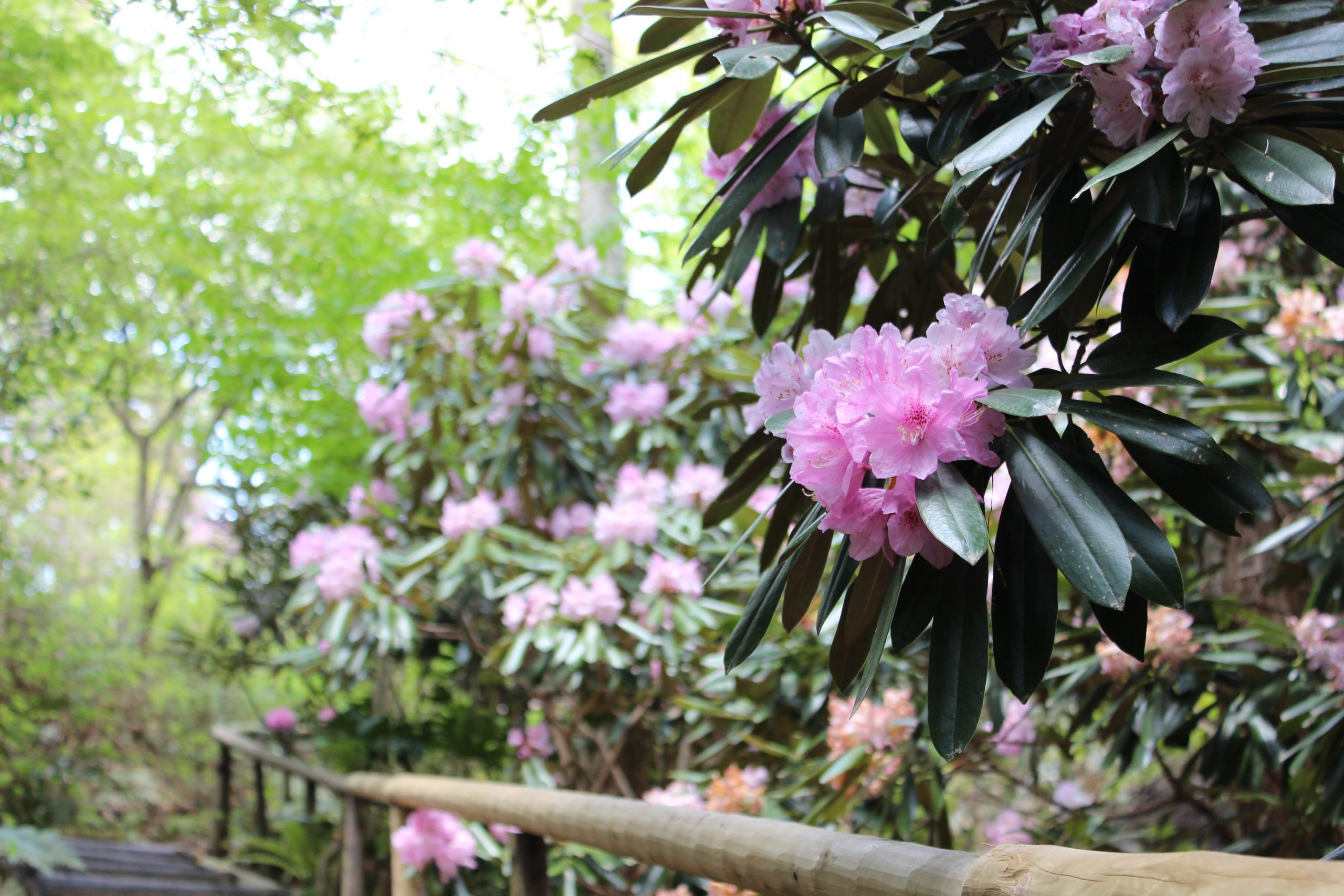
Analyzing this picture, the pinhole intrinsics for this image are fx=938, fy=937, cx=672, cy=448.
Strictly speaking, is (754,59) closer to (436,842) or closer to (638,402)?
(436,842)

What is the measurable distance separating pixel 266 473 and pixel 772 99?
132 inches

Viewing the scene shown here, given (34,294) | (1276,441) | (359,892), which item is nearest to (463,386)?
(359,892)

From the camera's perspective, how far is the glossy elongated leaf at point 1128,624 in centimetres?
69

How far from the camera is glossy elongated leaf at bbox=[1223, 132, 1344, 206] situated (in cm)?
61

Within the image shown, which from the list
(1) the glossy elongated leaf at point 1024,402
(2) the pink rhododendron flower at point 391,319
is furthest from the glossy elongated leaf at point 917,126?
(2) the pink rhododendron flower at point 391,319

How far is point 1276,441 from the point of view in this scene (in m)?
1.78

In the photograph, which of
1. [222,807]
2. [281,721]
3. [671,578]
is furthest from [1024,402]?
[222,807]

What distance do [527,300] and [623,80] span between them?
1960mm

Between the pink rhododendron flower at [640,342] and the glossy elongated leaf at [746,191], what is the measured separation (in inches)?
75.0

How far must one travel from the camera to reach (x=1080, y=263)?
0.71 meters

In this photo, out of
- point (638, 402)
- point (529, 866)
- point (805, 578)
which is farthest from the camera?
point (638, 402)

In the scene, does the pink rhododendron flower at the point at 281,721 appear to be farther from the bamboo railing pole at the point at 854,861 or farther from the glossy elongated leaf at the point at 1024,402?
the glossy elongated leaf at the point at 1024,402

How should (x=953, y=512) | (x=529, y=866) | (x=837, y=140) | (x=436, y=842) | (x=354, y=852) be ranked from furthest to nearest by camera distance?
(x=354, y=852) → (x=436, y=842) → (x=529, y=866) → (x=837, y=140) → (x=953, y=512)

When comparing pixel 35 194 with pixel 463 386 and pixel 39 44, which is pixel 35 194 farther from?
pixel 463 386
